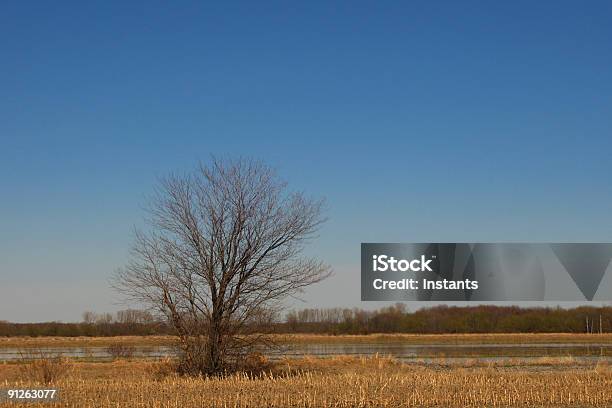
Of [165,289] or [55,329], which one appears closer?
[165,289]

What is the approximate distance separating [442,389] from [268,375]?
7.95 meters

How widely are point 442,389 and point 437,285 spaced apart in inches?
307

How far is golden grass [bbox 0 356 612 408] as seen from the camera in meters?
21.1

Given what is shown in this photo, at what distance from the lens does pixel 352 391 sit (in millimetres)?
22594

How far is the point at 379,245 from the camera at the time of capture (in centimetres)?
3133

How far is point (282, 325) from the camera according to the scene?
29.2m

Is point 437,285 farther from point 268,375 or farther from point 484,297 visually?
point 268,375

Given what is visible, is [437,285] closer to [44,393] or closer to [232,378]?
[232,378]

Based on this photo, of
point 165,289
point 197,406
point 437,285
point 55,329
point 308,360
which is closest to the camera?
point 197,406

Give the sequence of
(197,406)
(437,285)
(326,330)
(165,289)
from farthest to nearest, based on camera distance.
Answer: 1. (326,330)
2. (437,285)
3. (165,289)
4. (197,406)

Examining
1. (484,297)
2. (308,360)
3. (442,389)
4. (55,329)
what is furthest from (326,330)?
(442,389)

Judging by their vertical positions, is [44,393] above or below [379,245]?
below

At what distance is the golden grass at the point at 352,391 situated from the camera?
21.1 metres

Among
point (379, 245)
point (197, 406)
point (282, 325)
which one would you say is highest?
point (379, 245)
